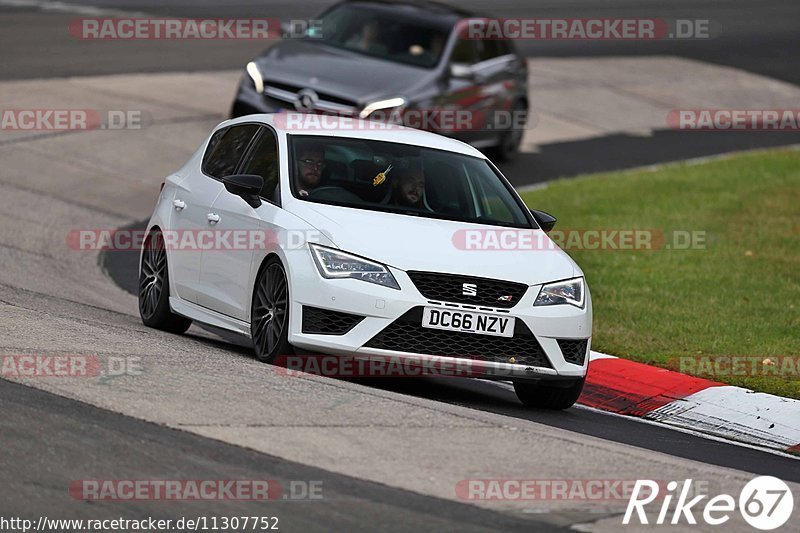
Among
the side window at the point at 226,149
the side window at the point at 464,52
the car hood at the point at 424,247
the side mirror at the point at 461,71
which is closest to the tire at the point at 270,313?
the car hood at the point at 424,247

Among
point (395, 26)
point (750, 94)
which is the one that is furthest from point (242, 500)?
point (750, 94)

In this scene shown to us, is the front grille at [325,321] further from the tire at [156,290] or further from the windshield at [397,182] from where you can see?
the tire at [156,290]

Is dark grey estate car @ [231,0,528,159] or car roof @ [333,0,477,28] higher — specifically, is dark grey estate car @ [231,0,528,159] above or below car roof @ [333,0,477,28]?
below

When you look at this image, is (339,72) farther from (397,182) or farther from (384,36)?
(397,182)

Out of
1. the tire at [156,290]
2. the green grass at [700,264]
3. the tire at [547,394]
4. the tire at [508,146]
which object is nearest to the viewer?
the tire at [547,394]

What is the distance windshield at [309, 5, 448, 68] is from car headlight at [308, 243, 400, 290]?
10.6m

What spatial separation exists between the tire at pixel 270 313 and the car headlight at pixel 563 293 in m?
1.50

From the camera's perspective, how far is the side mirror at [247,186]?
33.2 ft

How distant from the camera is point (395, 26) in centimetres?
2016

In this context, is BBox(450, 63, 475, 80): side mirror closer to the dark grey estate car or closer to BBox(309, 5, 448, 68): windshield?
the dark grey estate car

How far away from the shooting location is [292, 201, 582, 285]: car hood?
30.7 feet

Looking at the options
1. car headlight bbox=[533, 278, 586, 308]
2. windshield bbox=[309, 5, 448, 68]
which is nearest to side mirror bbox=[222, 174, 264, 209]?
car headlight bbox=[533, 278, 586, 308]

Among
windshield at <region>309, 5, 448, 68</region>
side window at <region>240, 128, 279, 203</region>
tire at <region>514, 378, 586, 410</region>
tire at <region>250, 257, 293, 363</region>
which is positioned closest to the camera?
tire at <region>250, 257, 293, 363</region>

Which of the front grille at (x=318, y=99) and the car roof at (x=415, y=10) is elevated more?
the car roof at (x=415, y=10)
